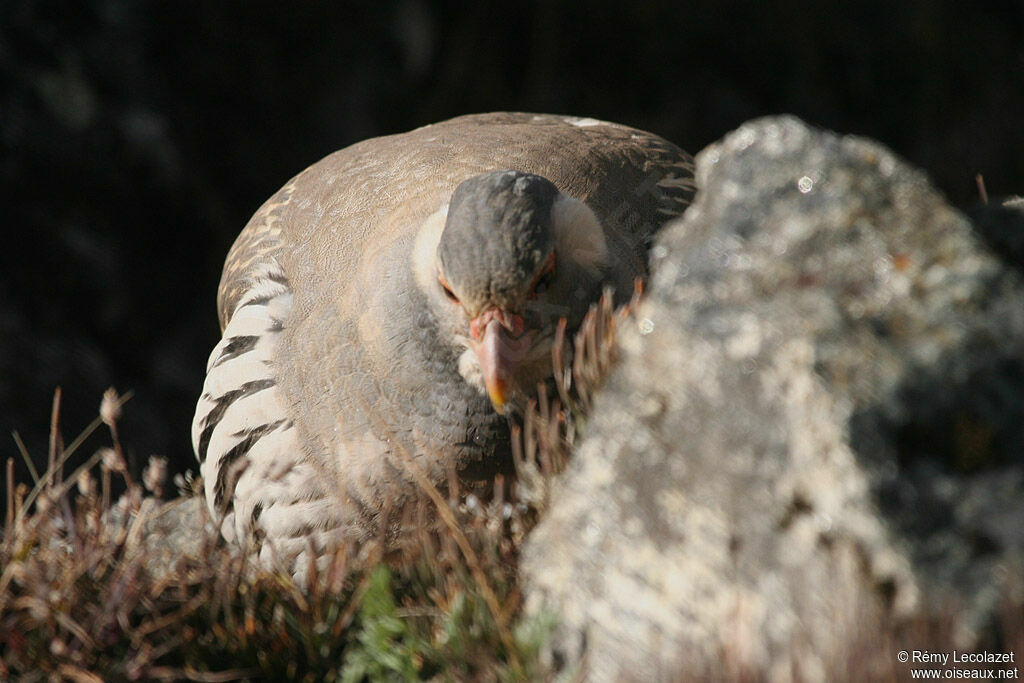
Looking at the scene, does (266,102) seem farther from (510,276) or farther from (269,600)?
(269,600)

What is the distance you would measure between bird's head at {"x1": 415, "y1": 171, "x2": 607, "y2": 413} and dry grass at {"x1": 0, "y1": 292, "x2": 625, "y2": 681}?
0.81 ft

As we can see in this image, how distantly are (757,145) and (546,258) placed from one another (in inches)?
38.6

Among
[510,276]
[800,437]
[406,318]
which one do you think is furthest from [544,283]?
[800,437]

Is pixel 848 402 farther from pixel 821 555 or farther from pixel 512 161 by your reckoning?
pixel 512 161

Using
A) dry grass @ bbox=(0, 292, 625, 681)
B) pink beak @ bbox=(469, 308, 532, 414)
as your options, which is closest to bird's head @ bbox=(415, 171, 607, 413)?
pink beak @ bbox=(469, 308, 532, 414)

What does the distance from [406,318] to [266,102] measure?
5.00 m

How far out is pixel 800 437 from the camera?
6.25 ft

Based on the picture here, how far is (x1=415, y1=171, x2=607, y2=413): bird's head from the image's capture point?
3.10 m

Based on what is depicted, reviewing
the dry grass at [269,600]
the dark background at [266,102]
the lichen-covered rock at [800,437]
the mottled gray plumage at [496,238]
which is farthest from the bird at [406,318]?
the dark background at [266,102]

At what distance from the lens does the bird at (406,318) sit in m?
3.17

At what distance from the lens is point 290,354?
371 cm

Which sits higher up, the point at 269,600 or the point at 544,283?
the point at 544,283

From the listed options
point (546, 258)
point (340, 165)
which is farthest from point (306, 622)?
point (340, 165)

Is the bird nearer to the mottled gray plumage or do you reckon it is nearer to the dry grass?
the mottled gray plumage
